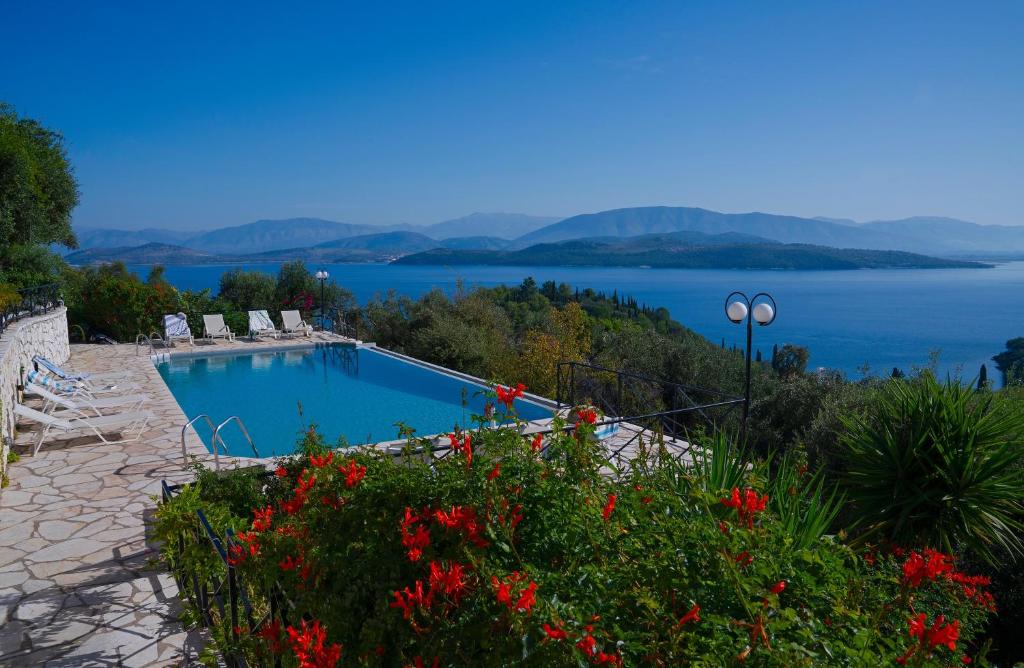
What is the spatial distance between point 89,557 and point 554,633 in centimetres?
447

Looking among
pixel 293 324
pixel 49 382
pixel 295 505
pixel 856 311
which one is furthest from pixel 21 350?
pixel 856 311

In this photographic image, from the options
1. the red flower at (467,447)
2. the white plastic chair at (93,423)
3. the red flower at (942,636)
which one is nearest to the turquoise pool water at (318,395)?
the white plastic chair at (93,423)

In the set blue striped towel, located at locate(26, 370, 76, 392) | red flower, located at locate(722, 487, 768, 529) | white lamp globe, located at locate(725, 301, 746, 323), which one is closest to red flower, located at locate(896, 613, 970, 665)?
red flower, located at locate(722, 487, 768, 529)

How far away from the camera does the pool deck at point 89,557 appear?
330cm

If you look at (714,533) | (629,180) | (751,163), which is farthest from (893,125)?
(714,533)

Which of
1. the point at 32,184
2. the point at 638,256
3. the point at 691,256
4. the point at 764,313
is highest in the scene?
the point at 32,184

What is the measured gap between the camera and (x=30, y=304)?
458 inches

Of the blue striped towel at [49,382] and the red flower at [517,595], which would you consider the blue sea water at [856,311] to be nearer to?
the blue striped towel at [49,382]

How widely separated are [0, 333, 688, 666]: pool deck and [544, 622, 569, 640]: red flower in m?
2.75

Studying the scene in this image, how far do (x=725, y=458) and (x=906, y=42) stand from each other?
1602 cm

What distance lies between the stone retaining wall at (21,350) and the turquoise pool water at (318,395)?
1.96m

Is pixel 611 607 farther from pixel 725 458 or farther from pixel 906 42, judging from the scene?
pixel 906 42

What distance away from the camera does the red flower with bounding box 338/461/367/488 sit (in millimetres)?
2035

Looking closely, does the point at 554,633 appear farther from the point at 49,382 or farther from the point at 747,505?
the point at 49,382
